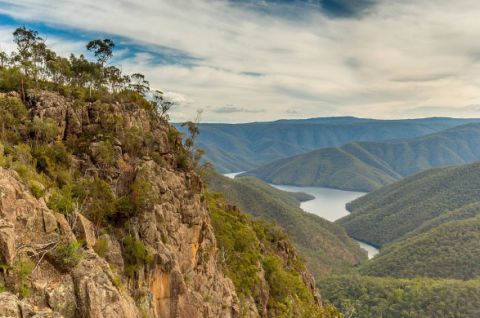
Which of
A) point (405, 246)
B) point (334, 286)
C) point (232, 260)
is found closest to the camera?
point (232, 260)

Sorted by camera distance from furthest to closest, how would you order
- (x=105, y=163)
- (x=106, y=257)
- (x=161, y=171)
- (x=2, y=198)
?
1. (x=161, y=171)
2. (x=105, y=163)
3. (x=106, y=257)
4. (x=2, y=198)

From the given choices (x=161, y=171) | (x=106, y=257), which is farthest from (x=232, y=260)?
(x=106, y=257)

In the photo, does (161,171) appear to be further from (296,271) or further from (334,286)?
(334,286)

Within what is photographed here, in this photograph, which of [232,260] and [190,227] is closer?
[190,227]

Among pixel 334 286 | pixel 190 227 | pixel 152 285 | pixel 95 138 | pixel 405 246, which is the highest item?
pixel 95 138

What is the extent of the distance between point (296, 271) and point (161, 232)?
48759mm

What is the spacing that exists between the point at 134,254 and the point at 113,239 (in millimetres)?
1934

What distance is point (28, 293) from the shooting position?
15383 millimetres

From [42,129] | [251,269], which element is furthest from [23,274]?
[251,269]

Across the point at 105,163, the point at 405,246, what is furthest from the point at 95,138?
the point at 405,246

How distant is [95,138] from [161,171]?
7125 mm

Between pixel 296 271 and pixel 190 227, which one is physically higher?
pixel 190 227

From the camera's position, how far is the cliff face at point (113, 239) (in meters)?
16.0

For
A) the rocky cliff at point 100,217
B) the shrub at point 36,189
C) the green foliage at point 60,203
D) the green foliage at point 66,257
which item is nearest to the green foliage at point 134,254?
the rocky cliff at point 100,217
